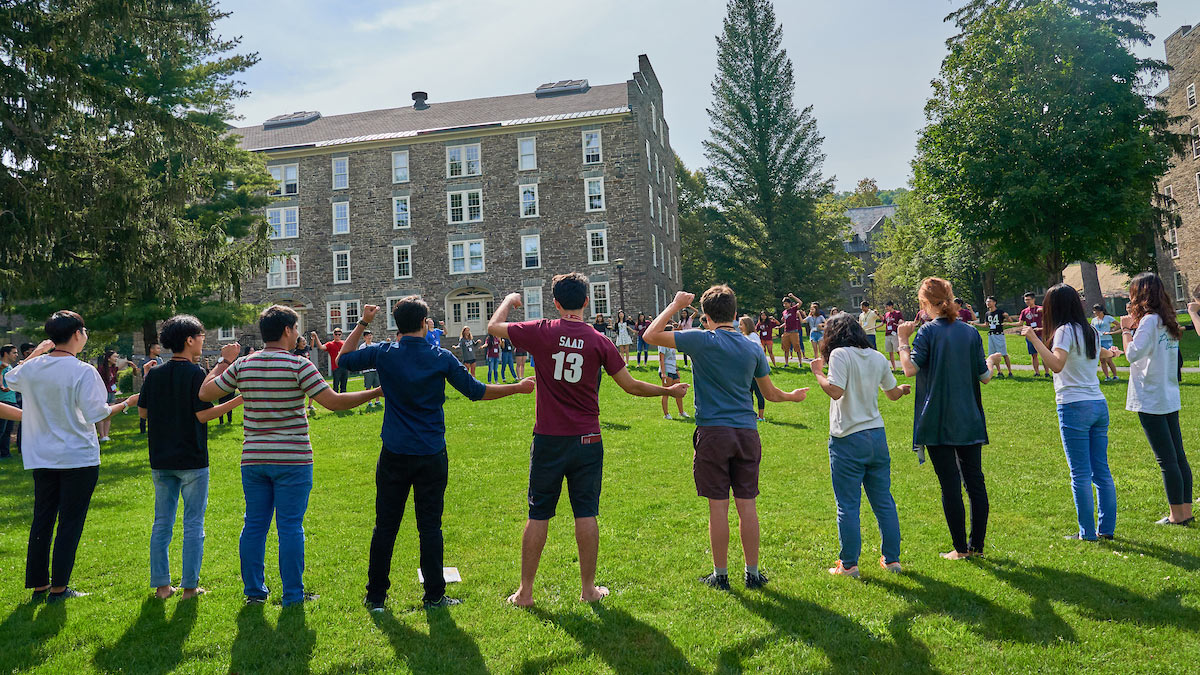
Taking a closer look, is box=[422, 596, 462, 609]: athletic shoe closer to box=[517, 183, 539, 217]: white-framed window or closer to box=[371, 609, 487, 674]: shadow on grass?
box=[371, 609, 487, 674]: shadow on grass

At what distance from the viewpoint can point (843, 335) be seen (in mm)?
5582

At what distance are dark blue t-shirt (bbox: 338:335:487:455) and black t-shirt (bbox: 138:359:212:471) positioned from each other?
125 centimetres

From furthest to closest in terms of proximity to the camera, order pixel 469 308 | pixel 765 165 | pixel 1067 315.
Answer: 1. pixel 765 165
2. pixel 469 308
3. pixel 1067 315

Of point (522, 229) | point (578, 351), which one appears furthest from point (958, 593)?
point (522, 229)

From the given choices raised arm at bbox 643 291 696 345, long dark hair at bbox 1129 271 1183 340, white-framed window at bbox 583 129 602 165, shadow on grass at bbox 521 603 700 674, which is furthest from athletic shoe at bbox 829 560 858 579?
white-framed window at bbox 583 129 602 165

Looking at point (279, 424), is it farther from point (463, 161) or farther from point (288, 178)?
point (288, 178)

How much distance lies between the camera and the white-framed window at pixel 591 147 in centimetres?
4159

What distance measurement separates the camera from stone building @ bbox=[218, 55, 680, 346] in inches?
1626

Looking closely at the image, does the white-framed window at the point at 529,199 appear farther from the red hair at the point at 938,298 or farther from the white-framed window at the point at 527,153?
the red hair at the point at 938,298

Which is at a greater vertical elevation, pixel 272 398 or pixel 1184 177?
pixel 1184 177

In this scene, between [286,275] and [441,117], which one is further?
[441,117]

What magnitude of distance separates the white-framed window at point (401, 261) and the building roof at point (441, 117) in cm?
664

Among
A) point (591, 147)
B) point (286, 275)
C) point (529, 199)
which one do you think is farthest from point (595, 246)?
point (286, 275)

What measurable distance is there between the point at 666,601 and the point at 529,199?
127 feet
